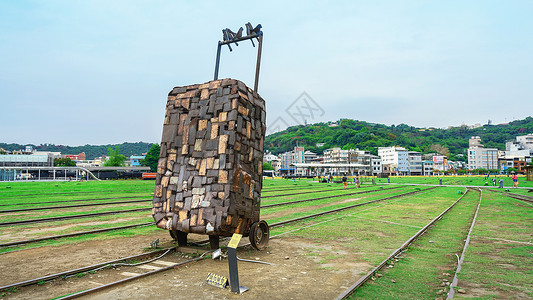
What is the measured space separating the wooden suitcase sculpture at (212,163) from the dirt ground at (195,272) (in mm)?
993

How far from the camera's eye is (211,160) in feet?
30.6

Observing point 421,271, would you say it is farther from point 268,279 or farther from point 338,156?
point 338,156

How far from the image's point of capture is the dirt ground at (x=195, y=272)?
639cm

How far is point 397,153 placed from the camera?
158m

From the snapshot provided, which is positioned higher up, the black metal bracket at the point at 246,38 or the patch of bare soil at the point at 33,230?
the black metal bracket at the point at 246,38

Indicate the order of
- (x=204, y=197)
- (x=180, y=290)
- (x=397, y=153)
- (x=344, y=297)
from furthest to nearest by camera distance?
(x=397, y=153), (x=204, y=197), (x=180, y=290), (x=344, y=297)

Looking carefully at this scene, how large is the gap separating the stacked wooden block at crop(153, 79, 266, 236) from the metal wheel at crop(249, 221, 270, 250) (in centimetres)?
21

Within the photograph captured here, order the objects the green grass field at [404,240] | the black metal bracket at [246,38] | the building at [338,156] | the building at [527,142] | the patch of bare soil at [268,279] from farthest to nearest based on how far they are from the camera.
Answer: the building at [338,156] < the building at [527,142] < the black metal bracket at [246,38] < the green grass field at [404,240] < the patch of bare soil at [268,279]

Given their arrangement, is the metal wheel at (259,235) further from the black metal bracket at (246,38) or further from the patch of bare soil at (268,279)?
the black metal bracket at (246,38)

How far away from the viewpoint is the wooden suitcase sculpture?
8984 mm

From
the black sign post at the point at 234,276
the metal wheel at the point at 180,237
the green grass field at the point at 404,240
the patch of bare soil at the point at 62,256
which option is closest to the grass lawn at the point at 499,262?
the green grass field at the point at 404,240

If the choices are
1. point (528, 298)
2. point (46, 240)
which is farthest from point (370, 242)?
point (46, 240)

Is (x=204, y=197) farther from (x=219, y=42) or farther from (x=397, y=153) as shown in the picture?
(x=397, y=153)

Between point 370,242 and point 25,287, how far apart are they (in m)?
9.52
